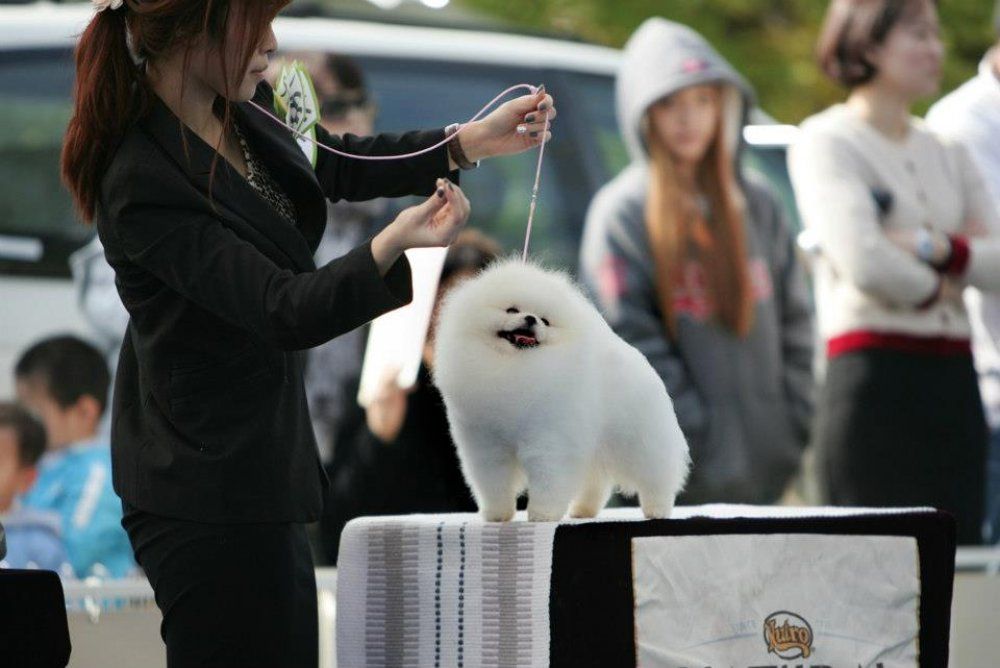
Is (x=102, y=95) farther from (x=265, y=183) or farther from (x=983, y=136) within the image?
(x=983, y=136)

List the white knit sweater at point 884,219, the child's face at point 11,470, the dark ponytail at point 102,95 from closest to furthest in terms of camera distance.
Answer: the dark ponytail at point 102,95 < the white knit sweater at point 884,219 < the child's face at point 11,470

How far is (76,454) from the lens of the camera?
3.76 meters

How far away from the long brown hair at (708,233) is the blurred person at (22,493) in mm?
1749

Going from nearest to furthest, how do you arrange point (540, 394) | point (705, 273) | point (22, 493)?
point (540, 394) < point (22, 493) < point (705, 273)

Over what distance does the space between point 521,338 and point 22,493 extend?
7.42ft

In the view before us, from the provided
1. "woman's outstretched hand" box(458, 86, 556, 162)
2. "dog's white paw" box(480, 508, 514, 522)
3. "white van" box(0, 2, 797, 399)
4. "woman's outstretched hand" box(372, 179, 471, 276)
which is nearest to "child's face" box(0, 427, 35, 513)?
"white van" box(0, 2, 797, 399)

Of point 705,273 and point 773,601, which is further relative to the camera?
point 705,273

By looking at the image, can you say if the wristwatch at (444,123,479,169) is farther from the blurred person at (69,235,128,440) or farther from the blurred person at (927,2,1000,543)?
the blurred person at (927,2,1000,543)

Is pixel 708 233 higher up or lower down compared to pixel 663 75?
lower down

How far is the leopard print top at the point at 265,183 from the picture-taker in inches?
71.6

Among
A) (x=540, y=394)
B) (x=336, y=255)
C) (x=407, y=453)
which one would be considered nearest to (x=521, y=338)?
(x=540, y=394)

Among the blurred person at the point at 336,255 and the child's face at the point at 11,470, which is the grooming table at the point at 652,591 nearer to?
the blurred person at the point at 336,255

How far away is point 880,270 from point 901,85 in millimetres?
547

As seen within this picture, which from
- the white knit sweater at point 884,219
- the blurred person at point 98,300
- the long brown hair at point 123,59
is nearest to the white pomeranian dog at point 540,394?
the long brown hair at point 123,59
